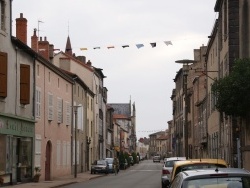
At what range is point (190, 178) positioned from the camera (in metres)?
9.34

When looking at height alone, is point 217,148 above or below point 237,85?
below

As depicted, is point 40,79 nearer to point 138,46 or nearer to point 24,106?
point 24,106

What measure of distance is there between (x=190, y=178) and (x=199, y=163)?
6.42 meters

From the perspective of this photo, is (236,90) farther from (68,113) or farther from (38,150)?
(68,113)

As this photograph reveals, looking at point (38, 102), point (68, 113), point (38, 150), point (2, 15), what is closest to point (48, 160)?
point (38, 150)

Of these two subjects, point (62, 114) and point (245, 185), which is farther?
point (62, 114)

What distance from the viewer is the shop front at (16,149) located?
32844 millimetres

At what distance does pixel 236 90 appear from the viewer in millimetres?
27406

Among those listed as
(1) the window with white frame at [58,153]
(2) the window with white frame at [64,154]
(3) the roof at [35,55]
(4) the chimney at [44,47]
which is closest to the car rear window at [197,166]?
(3) the roof at [35,55]

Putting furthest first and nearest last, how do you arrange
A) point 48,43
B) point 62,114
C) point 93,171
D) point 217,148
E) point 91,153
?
point 91,153 → point 93,171 → point 48,43 → point 62,114 → point 217,148

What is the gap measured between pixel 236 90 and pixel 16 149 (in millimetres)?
14366

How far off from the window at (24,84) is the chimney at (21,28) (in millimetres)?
6007

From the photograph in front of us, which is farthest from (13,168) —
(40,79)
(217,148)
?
(217,148)

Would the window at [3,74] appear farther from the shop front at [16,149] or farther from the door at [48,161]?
the door at [48,161]
